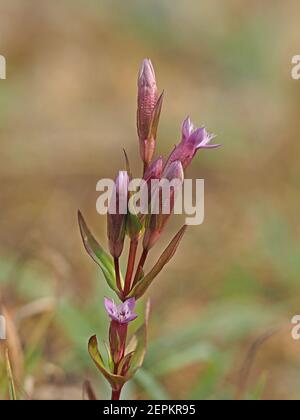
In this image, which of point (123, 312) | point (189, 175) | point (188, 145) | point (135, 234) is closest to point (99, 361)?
point (123, 312)

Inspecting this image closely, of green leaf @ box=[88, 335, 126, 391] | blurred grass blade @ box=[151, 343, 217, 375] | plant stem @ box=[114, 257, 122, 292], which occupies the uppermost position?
plant stem @ box=[114, 257, 122, 292]

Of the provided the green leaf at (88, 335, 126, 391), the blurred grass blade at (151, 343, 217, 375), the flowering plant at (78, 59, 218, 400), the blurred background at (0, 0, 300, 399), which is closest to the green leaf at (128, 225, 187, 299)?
the flowering plant at (78, 59, 218, 400)

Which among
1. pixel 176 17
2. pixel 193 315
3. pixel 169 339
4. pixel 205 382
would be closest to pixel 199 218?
pixel 193 315

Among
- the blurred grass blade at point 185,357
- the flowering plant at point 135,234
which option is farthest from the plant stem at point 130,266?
the blurred grass blade at point 185,357

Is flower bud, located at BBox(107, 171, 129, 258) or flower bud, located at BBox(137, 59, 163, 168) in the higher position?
flower bud, located at BBox(137, 59, 163, 168)

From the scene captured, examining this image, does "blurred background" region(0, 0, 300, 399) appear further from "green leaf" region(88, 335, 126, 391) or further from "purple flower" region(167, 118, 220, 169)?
"purple flower" region(167, 118, 220, 169)
